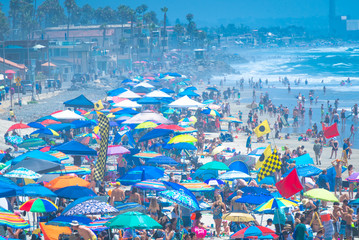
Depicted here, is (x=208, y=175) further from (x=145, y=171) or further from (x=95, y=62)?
(x=95, y=62)

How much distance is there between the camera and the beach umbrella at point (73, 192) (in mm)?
11430

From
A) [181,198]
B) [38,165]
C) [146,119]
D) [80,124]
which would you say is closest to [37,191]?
[38,165]

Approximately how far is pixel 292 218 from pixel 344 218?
110cm

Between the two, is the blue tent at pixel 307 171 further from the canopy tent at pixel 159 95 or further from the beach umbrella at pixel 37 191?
the canopy tent at pixel 159 95

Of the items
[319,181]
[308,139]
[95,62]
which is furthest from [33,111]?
[95,62]

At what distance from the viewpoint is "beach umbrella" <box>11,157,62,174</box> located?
13.6m

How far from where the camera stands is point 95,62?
77.9 metres

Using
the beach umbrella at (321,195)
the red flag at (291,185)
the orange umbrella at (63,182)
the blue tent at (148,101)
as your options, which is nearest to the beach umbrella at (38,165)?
the orange umbrella at (63,182)

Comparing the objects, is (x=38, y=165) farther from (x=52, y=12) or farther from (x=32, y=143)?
(x=52, y=12)

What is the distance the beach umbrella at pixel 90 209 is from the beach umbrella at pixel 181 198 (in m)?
1.09

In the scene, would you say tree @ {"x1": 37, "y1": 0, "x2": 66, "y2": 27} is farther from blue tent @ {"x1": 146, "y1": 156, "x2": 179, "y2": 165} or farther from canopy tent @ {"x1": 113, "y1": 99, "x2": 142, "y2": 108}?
blue tent @ {"x1": 146, "y1": 156, "x2": 179, "y2": 165}

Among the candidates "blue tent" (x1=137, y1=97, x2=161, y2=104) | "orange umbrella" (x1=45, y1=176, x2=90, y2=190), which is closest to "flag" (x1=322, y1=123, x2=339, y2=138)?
"blue tent" (x1=137, y1=97, x2=161, y2=104)

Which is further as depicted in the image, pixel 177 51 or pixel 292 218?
pixel 177 51

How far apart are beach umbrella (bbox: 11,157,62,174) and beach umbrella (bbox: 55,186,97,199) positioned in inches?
89.6
